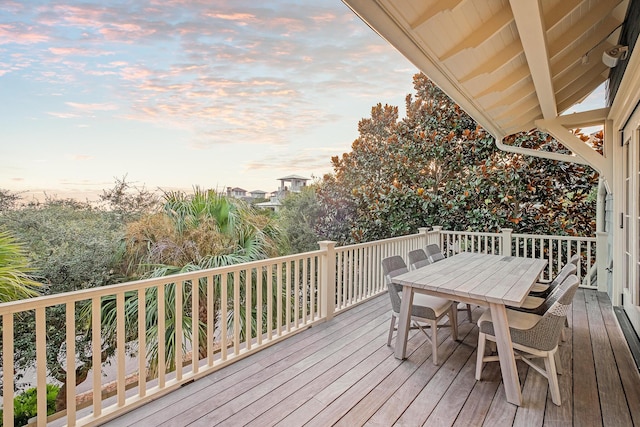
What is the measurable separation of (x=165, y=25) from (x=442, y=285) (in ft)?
21.3

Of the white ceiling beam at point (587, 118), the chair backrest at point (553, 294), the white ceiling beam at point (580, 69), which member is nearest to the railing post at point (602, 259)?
the white ceiling beam at point (587, 118)

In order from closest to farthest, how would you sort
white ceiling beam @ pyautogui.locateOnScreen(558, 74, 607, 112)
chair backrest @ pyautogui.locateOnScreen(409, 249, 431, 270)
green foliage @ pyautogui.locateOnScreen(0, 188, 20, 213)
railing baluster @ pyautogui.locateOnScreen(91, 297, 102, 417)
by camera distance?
railing baluster @ pyautogui.locateOnScreen(91, 297, 102, 417) → chair backrest @ pyautogui.locateOnScreen(409, 249, 431, 270) → white ceiling beam @ pyautogui.locateOnScreen(558, 74, 607, 112) → green foliage @ pyautogui.locateOnScreen(0, 188, 20, 213)

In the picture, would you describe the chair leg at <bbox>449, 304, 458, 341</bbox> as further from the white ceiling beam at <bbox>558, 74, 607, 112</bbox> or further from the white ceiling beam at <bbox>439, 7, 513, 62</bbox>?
the white ceiling beam at <bbox>558, 74, 607, 112</bbox>

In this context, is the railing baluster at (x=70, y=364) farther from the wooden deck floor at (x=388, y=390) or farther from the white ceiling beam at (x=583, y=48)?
the white ceiling beam at (x=583, y=48)

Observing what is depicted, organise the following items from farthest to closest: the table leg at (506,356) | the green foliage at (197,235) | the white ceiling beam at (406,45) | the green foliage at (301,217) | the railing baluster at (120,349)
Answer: the green foliage at (301,217) → the green foliage at (197,235) → the table leg at (506,356) → the railing baluster at (120,349) → the white ceiling beam at (406,45)

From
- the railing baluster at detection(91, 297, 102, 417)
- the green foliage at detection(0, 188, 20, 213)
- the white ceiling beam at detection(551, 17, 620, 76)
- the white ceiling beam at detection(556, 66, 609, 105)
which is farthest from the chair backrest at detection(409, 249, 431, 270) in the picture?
the green foliage at detection(0, 188, 20, 213)

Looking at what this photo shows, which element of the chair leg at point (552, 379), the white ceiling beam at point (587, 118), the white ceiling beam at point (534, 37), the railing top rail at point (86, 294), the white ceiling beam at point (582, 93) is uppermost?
the white ceiling beam at point (582, 93)

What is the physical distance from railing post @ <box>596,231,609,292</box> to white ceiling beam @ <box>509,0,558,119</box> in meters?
2.95

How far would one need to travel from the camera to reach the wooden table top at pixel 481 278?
2303 millimetres

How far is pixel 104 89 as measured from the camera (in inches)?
251

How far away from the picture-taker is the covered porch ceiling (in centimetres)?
174

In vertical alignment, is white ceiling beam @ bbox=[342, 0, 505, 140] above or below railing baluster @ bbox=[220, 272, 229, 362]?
above

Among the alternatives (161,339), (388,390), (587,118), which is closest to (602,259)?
(587,118)

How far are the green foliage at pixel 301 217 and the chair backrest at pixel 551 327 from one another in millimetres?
6738
